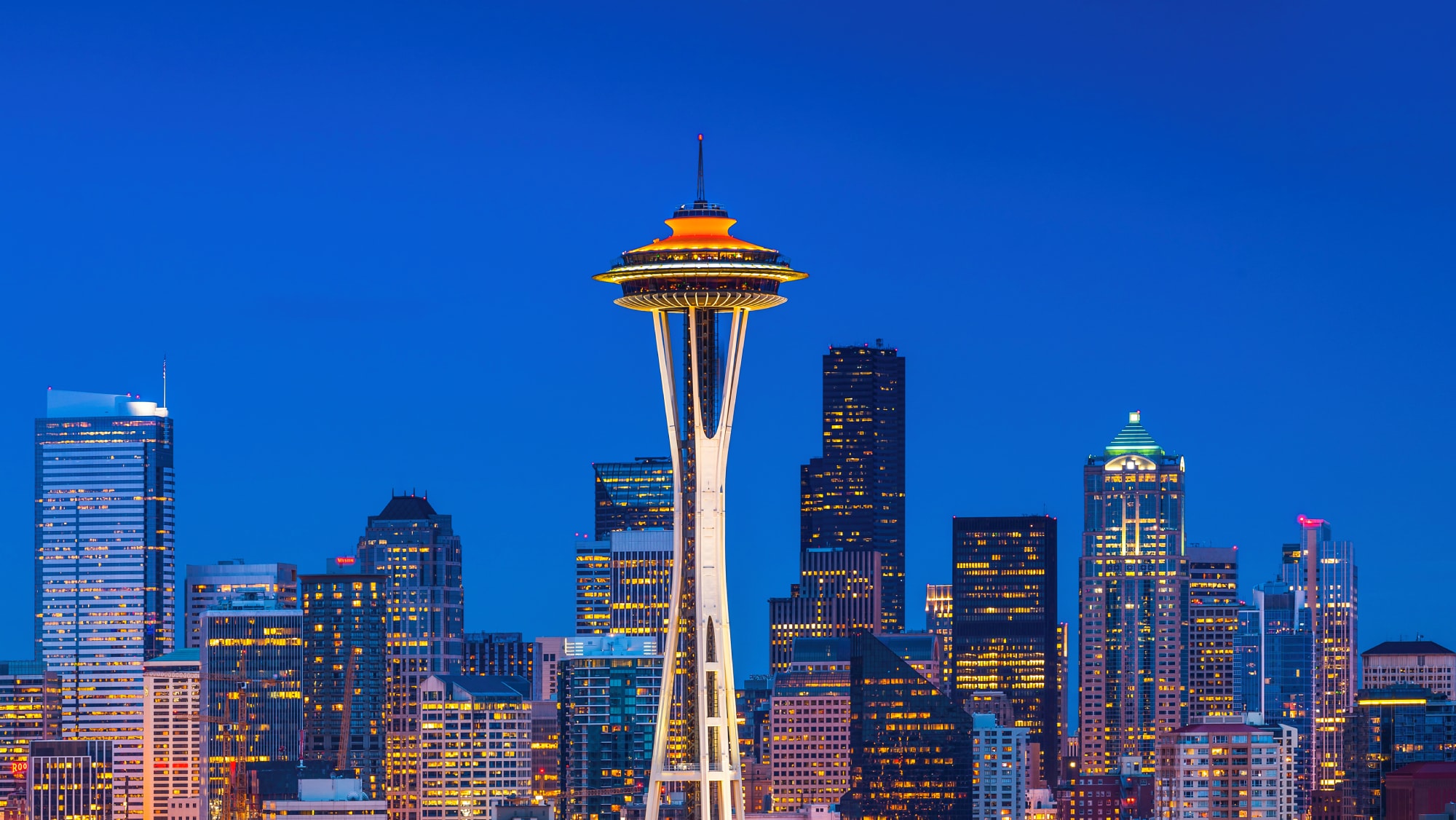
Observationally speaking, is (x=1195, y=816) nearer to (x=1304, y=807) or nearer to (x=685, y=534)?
(x=1304, y=807)

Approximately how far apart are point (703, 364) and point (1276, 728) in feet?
293

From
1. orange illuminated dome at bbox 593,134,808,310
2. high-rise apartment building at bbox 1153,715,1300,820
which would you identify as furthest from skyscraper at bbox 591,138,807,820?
high-rise apartment building at bbox 1153,715,1300,820

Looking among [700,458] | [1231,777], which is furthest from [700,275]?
[1231,777]

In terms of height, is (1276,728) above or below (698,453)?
below

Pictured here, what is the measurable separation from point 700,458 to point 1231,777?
78.9 m

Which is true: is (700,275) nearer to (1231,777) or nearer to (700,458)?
(700,458)

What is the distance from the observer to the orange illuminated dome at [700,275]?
121 meters

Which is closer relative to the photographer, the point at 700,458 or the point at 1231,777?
the point at 700,458

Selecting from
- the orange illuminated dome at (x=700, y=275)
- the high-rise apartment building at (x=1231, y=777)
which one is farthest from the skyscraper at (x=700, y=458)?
the high-rise apartment building at (x=1231, y=777)

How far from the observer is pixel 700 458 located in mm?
118812

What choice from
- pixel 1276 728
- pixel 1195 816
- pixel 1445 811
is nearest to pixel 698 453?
pixel 1445 811

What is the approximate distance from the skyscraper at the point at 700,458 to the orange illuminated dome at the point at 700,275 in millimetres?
43

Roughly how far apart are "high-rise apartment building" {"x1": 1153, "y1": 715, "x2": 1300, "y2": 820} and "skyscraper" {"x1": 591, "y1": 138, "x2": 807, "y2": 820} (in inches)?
2665

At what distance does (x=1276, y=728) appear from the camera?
197 meters
